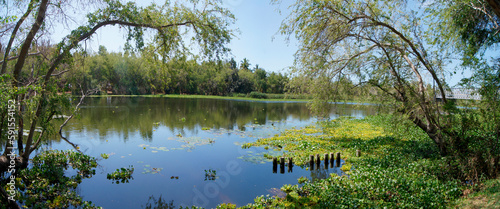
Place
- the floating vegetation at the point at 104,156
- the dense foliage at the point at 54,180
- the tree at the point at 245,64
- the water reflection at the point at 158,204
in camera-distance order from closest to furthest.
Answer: the dense foliage at the point at 54,180 < the water reflection at the point at 158,204 < the floating vegetation at the point at 104,156 < the tree at the point at 245,64

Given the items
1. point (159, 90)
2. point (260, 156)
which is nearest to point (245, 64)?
point (159, 90)

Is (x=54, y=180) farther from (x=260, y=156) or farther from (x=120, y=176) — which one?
(x=260, y=156)

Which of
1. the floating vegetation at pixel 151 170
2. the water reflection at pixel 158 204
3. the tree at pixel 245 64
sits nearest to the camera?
the water reflection at pixel 158 204

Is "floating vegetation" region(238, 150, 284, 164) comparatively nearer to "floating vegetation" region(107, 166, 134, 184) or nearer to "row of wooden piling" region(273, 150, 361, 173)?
"row of wooden piling" region(273, 150, 361, 173)

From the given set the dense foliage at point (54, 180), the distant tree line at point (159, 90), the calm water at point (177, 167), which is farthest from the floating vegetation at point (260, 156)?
the distant tree line at point (159, 90)

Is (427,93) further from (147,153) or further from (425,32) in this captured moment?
(147,153)

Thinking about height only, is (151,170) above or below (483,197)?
below

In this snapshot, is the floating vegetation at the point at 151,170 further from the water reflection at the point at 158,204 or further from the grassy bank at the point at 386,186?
the grassy bank at the point at 386,186

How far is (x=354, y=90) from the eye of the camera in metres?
13.3

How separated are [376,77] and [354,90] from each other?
2.01 meters

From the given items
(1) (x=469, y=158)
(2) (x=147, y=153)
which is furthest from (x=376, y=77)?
Answer: (2) (x=147, y=153)

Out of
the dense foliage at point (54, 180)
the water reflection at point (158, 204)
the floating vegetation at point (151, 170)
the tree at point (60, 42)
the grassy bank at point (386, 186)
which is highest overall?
the tree at point (60, 42)

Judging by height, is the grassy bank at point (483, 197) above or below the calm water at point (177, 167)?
above

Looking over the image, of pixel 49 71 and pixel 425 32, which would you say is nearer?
pixel 49 71
